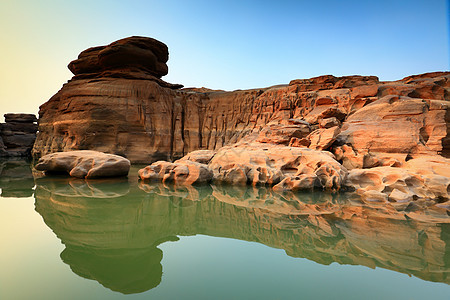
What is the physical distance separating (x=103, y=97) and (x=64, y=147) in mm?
4417

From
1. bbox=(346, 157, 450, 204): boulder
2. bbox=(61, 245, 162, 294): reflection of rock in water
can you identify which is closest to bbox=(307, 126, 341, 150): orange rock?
bbox=(346, 157, 450, 204): boulder

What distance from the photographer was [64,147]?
16.5m

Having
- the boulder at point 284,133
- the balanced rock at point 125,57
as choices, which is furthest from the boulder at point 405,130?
the balanced rock at point 125,57

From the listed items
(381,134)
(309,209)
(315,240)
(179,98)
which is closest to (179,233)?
(315,240)

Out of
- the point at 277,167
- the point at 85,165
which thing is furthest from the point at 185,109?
the point at 277,167

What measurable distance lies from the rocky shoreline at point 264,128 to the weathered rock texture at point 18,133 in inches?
536

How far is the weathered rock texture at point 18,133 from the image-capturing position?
28.4 metres

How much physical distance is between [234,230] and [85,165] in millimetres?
7256

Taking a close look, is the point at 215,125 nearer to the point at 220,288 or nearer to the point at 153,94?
the point at 153,94

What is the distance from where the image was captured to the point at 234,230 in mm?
3965

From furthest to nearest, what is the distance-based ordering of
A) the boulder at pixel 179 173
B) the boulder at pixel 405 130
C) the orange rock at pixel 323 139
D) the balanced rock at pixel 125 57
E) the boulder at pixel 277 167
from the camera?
1. the balanced rock at pixel 125 57
2. the orange rock at pixel 323 139
3. the boulder at pixel 405 130
4. the boulder at pixel 179 173
5. the boulder at pixel 277 167

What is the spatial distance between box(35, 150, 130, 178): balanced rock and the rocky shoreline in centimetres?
119

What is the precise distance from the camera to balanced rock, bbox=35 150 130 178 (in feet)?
28.4

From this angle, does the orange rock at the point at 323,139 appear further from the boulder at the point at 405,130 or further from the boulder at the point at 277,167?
the boulder at the point at 277,167
